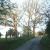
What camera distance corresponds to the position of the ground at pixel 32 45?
2.18 metres

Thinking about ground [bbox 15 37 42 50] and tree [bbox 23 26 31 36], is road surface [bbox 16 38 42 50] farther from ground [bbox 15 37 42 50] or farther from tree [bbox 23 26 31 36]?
tree [bbox 23 26 31 36]

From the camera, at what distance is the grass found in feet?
7.38

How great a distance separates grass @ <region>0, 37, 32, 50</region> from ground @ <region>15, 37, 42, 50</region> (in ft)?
0.24

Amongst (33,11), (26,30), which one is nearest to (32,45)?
(26,30)

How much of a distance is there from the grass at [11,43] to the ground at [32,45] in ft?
0.24

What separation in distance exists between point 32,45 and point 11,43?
1.37 ft

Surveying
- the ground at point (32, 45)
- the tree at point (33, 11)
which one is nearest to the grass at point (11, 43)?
the ground at point (32, 45)

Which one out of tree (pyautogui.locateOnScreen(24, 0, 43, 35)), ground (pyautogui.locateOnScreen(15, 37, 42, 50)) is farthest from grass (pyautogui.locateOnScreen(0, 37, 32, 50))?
tree (pyautogui.locateOnScreen(24, 0, 43, 35))

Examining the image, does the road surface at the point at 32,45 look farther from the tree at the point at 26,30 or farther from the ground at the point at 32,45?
the tree at the point at 26,30

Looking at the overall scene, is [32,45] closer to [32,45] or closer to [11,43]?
[32,45]

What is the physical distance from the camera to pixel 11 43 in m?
2.26

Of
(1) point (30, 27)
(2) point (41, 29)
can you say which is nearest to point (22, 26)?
(1) point (30, 27)

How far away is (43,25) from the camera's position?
7.39ft

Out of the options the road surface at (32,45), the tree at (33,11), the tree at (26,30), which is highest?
the tree at (33,11)
